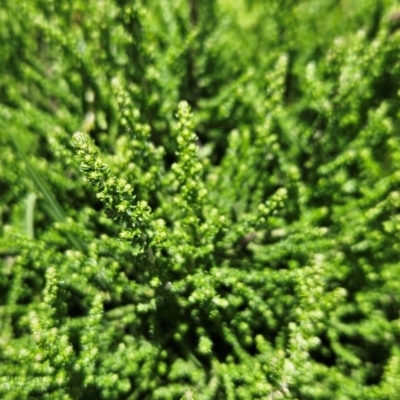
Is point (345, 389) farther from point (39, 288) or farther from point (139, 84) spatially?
point (139, 84)

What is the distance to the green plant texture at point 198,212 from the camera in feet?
2.50

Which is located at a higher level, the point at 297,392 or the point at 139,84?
the point at 139,84

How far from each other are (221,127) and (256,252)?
0.39 m

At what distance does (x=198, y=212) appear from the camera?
0.84 meters

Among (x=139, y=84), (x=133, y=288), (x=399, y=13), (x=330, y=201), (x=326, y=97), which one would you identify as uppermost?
(x=399, y=13)

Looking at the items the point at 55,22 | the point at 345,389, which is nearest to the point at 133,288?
the point at 345,389

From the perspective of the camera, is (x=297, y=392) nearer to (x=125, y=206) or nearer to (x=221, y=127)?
(x=125, y=206)

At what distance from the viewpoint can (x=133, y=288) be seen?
2.68 feet

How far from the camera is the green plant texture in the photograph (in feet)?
2.50

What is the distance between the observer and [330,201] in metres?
1.00

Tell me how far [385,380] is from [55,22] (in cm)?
113

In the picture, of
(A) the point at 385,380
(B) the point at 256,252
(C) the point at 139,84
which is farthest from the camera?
(C) the point at 139,84

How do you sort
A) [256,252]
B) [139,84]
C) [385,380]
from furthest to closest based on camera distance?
[139,84] < [256,252] < [385,380]

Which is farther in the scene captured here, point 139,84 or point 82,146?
point 139,84
